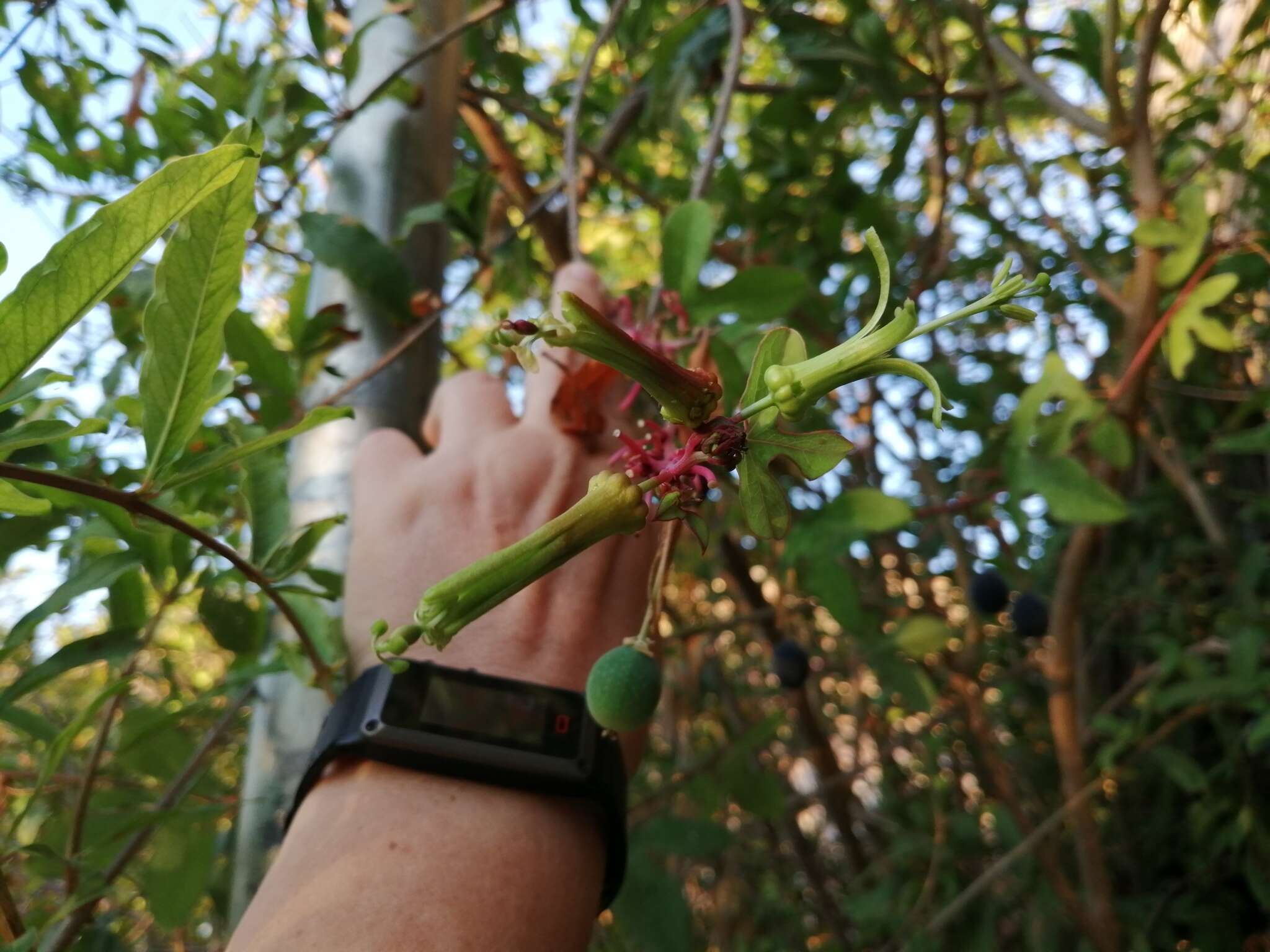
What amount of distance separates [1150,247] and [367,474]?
855 mm

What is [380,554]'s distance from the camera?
75 cm

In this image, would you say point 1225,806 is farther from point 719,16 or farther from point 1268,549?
point 719,16

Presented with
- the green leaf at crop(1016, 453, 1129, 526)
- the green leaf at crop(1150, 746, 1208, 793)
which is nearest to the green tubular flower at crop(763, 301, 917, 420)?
the green leaf at crop(1016, 453, 1129, 526)

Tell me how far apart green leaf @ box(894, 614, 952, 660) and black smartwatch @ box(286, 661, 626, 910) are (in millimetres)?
698

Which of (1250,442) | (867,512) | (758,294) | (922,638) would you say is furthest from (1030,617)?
(758,294)

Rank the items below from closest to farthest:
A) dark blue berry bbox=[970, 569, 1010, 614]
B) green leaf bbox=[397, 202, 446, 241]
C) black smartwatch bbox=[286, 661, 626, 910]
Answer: black smartwatch bbox=[286, 661, 626, 910], green leaf bbox=[397, 202, 446, 241], dark blue berry bbox=[970, 569, 1010, 614]

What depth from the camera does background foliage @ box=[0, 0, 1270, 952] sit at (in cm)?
74

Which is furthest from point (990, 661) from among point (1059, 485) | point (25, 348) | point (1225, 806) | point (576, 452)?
point (25, 348)

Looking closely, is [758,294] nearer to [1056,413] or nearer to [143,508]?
[1056,413]

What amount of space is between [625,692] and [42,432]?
325mm

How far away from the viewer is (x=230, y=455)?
0.49m

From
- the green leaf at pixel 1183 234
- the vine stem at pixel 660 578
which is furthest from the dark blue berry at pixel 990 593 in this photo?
the vine stem at pixel 660 578

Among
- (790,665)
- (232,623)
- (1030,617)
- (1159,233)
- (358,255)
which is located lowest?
(232,623)

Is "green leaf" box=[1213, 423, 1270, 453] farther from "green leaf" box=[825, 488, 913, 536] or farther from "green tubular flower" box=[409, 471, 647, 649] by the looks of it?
"green tubular flower" box=[409, 471, 647, 649]
